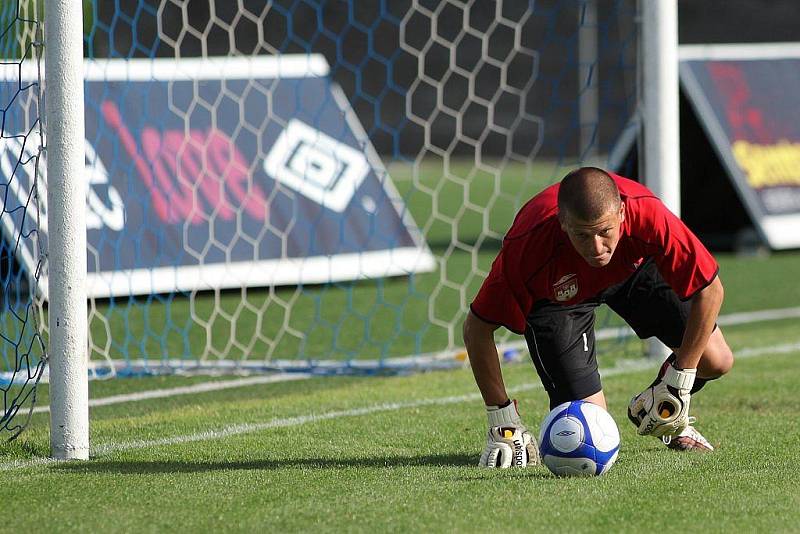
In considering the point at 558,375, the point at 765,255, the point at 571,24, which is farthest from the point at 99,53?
the point at 571,24

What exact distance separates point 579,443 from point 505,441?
12.8 inches

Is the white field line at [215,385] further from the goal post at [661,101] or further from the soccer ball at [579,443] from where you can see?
the soccer ball at [579,443]

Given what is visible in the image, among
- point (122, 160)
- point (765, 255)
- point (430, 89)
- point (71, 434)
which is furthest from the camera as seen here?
point (430, 89)

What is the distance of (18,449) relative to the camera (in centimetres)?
461

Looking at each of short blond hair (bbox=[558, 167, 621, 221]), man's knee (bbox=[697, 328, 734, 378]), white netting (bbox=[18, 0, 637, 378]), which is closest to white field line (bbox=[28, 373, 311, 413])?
white netting (bbox=[18, 0, 637, 378])

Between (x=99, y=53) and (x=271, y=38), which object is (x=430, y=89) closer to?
(x=271, y=38)

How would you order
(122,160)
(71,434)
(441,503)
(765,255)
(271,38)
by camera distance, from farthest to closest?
(271,38), (765,255), (122,160), (71,434), (441,503)

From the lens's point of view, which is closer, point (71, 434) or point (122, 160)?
point (71, 434)

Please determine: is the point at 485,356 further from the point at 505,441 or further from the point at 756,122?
the point at 756,122

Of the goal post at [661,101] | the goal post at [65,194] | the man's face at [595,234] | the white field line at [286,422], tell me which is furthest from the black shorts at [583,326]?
the goal post at [661,101]

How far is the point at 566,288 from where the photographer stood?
4273 millimetres

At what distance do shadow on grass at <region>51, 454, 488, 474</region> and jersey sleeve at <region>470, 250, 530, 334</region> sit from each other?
0.56 metres

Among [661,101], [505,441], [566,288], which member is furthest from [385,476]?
[661,101]

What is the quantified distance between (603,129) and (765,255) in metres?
10.9
